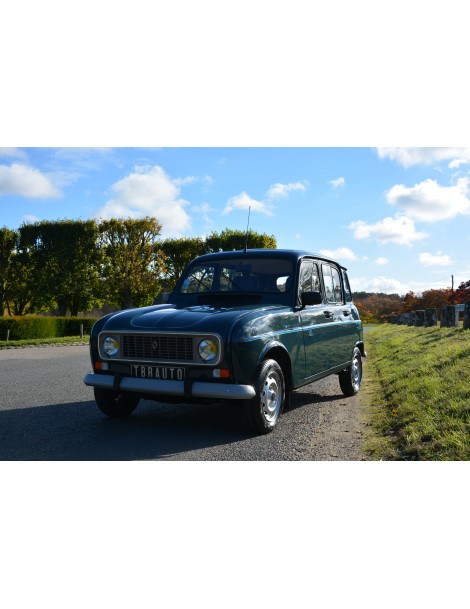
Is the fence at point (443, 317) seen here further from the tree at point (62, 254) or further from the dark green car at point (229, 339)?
the tree at point (62, 254)

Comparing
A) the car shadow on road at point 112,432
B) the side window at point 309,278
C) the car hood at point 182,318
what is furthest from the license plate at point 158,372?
the side window at point 309,278

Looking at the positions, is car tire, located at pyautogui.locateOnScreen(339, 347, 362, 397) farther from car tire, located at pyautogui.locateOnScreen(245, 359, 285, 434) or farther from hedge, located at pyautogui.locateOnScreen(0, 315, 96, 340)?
hedge, located at pyautogui.locateOnScreen(0, 315, 96, 340)

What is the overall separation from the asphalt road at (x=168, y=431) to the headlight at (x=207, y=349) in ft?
2.53

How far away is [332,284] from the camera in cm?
787

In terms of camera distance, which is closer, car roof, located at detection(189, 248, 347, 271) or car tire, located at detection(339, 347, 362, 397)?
car roof, located at detection(189, 248, 347, 271)

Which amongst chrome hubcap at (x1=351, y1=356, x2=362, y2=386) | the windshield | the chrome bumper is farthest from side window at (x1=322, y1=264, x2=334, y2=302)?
the chrome bumper

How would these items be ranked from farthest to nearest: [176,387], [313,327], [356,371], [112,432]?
1. [356,371]
2. [313,327]
3. [112,432]
4. [176,387]

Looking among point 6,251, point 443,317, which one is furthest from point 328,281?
point 6,251

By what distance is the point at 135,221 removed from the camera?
3631 centimetres

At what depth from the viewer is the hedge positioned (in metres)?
25.5

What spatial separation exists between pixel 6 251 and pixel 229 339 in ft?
102

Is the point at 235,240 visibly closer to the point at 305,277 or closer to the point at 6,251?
the point at 6,251

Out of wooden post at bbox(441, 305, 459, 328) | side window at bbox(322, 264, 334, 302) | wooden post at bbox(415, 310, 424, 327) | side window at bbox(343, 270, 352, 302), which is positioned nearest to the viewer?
side window at bbox(322, 264, 334, 302)

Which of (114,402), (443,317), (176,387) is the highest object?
(443,317)
